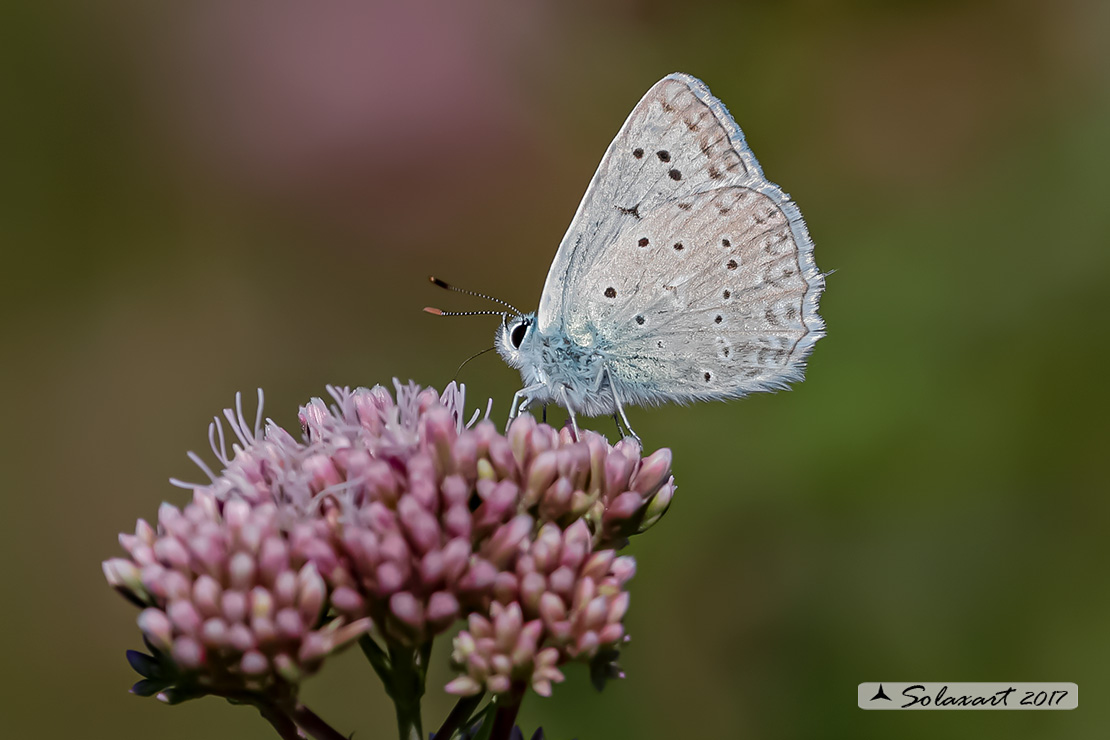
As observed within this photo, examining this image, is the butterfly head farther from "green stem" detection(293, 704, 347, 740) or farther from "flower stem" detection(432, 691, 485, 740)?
"green stem" detection(293, 704, 347, 740)

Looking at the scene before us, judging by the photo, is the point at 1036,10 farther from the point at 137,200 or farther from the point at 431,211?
the point at 137,200

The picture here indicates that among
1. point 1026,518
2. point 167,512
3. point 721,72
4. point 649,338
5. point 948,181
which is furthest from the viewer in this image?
point 721,72

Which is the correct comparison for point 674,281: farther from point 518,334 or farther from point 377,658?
point 377,658

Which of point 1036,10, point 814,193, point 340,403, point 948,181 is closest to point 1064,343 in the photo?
point 948,181

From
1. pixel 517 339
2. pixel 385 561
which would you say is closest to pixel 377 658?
pixel 385 561

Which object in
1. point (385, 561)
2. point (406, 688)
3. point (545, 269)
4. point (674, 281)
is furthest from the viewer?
point (545, 269)

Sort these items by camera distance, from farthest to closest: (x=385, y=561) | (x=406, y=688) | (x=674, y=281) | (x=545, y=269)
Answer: (x=545, y=269) < (x=674, y=281) < (x=406, y=688) < (x=385, y=561)

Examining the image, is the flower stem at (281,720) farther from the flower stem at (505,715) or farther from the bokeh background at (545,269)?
the bokeh background at (545,269)
